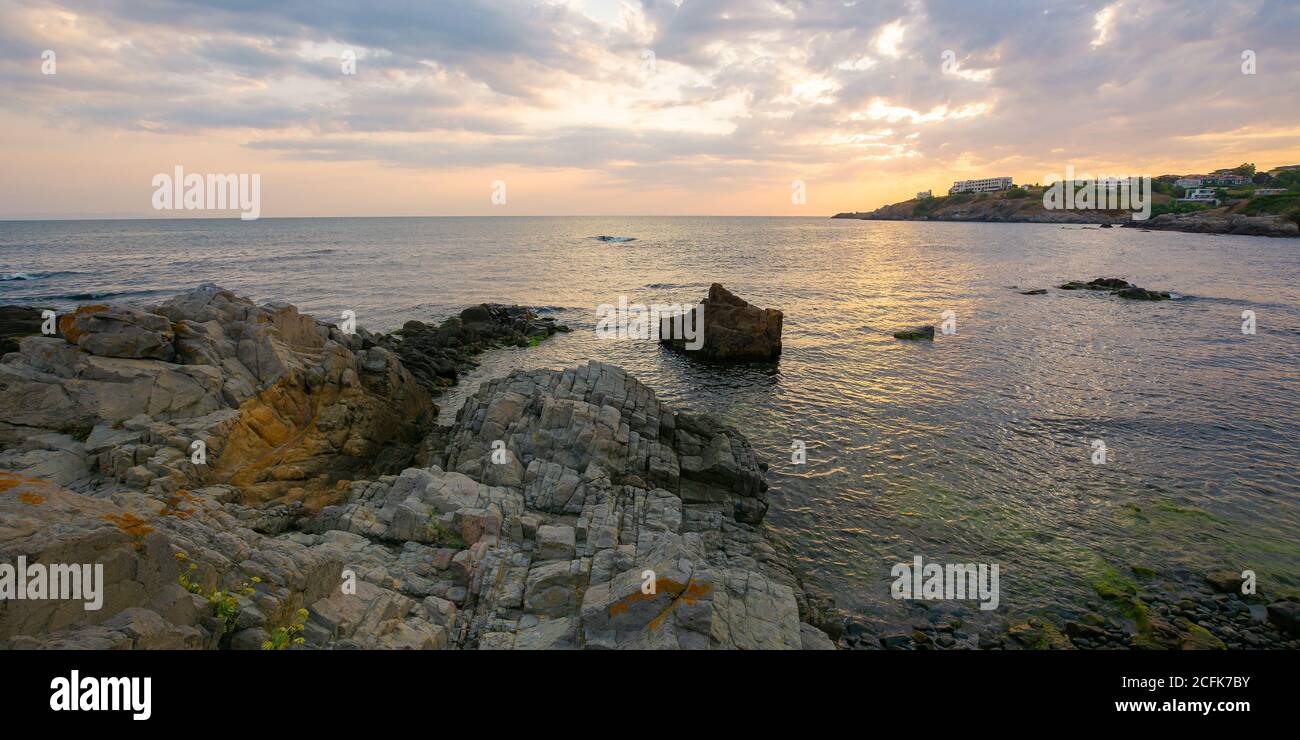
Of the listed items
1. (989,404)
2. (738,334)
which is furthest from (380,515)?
(989,404)

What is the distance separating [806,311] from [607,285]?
31.7 metres

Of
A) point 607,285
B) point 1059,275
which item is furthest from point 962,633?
point 1059,275

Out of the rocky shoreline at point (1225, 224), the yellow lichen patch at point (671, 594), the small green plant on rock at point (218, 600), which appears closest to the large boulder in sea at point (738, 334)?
the yellow lichen patch at point (671, 594)

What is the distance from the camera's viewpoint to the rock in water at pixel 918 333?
48.7 m

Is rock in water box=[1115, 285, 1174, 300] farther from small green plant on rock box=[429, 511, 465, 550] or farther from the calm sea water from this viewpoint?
small green plant on rock box=[429, 511, 465, 550]

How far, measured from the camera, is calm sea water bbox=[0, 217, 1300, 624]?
19828 mm

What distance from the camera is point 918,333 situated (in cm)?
4894

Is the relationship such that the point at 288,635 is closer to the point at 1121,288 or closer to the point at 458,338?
the point at 458,338

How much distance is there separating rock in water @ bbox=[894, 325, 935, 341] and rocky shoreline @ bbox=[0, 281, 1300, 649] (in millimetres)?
30155

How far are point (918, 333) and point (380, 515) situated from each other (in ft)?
150

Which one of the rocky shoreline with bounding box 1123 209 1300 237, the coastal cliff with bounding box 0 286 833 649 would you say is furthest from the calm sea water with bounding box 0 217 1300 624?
the rocky shoreline with bounding box 1123 209 1300 237
